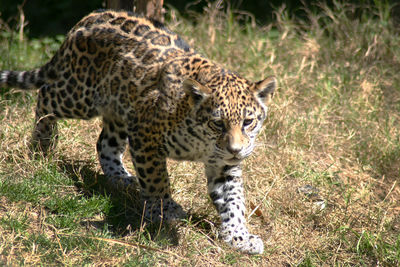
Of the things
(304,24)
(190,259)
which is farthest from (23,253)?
(304,24)

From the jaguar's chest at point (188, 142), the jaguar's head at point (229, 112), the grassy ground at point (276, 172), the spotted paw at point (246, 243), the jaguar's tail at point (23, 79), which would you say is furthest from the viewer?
the jaguar's tail at point (23, 79)

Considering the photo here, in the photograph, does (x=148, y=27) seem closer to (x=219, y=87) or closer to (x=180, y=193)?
(x=219, y=87)

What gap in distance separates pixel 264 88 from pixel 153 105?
3.80 feet

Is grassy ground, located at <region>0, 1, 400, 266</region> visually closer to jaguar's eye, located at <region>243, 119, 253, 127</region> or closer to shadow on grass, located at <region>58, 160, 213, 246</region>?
shadow on grass, located at <region>58, 160, 213, 246</region>

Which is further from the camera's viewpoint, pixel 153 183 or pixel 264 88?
pixel 153 183

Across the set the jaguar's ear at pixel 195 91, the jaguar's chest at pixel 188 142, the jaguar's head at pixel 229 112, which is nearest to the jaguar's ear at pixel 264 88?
the jaguar's head at pixel 229 112

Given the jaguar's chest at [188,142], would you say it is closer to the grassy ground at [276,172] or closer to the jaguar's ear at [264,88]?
Result: the jaguar's ear at [264,88]

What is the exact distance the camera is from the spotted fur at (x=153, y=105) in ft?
18.6

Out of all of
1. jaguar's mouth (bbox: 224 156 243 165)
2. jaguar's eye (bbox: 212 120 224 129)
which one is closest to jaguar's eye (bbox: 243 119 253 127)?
jaguar's eye (bbox: 212 120 224 129)

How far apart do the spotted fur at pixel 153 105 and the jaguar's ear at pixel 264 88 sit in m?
0.01

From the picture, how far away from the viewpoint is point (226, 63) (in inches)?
373

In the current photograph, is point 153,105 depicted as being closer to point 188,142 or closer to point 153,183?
point 188,142

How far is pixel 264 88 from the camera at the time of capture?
230 inches

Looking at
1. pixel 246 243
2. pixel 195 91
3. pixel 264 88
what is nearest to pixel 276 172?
pixel 246 243
